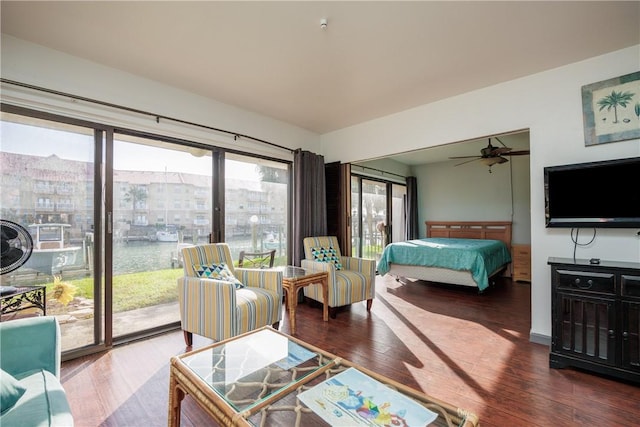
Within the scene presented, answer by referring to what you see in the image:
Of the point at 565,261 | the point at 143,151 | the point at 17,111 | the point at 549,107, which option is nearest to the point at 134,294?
the point at 143,151

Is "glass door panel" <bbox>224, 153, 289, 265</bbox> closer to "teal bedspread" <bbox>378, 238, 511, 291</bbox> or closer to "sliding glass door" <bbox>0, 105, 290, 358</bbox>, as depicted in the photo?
"sliding glass door" <bbox>0, 105, 290, 358</bbox>

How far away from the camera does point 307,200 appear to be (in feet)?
13.4

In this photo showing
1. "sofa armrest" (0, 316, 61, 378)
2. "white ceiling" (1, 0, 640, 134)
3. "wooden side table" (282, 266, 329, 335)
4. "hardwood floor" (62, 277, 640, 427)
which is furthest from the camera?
"wooden side table" (282, 266, 329, 335)

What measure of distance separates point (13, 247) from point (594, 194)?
4506 mm

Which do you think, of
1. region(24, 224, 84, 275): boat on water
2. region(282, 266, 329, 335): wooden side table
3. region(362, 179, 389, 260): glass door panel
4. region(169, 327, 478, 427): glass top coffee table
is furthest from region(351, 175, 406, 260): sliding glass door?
region(24, 224, 84, 275): boat on water

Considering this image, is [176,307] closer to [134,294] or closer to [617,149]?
[134,294]

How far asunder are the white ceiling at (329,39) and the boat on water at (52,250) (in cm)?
146

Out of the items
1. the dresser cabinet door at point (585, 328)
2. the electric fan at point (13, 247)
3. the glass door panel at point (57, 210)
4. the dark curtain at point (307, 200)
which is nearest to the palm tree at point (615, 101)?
the dresser cabinet door at point (585, 328)

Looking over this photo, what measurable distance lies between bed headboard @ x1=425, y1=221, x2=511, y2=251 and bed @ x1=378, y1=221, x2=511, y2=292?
17mm

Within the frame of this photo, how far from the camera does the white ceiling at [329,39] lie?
1.85 metres

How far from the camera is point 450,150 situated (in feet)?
17.7

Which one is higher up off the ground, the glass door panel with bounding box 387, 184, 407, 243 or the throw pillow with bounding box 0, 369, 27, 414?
the glass door panel with bounding box 387, 184, 407, 243

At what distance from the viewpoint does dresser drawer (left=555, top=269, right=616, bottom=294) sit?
1997 mm

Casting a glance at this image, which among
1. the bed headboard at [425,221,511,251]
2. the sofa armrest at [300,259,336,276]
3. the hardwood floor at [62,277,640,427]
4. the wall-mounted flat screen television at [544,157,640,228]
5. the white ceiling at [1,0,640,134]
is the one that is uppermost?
the white ceiling at [1,0,640,134]
